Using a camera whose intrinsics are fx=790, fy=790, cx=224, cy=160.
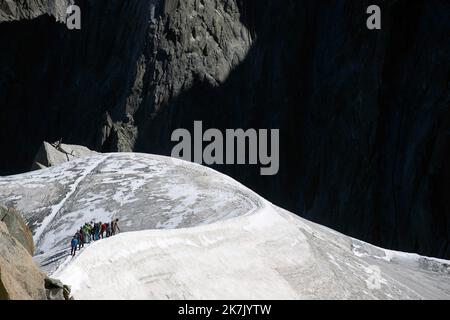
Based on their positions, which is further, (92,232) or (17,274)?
(92,232)

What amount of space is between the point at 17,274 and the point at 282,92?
171 ft

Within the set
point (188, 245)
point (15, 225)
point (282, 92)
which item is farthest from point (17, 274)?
point (282, 92)

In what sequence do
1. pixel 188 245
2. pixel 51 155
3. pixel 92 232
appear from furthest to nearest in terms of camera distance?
pixel 51 155 → pixel 92 232 → pixel 188 245

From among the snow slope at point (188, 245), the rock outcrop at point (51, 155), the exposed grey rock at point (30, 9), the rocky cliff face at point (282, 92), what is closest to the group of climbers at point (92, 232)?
the snow slope at point (188, 245)

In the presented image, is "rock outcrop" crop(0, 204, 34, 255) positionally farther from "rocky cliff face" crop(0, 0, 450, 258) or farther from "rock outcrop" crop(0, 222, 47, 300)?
"rocky cliff face" crop(0, 0, 450, 258)

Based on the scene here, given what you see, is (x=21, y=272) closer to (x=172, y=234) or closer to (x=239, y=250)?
(x=172, y=234)

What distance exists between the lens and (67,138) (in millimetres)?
72000

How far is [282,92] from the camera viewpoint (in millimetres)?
64000

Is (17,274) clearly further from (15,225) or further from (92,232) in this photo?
(92,232)

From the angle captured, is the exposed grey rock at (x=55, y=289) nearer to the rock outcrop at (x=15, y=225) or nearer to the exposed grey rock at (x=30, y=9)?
the rock outcrop at (x=15, y=225)

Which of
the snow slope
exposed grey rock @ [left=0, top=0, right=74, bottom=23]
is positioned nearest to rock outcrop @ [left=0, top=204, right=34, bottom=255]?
the snow slope

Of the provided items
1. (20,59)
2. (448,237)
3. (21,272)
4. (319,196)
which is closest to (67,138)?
(20,59)

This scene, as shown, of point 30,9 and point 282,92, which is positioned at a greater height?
point 30,9

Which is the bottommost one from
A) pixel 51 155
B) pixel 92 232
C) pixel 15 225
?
pixel 51 155
